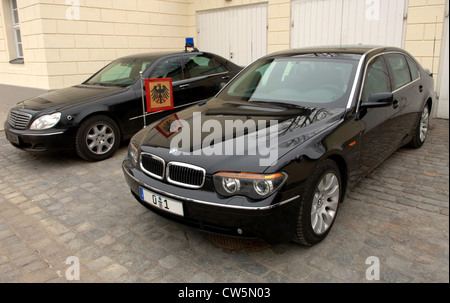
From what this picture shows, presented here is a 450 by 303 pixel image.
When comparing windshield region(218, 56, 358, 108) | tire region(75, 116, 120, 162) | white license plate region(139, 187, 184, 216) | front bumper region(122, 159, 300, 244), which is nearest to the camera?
front bumper region(122, 159, 300, 244)

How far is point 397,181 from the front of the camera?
13.7ft

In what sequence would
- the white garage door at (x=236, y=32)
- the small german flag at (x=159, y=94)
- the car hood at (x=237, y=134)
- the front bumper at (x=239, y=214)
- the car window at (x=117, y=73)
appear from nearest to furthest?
the front bumper at (x=239, y=214), the car hood at (x=237, y=134), the small german flag at (x=159, y=94), the car window at (x=117, y=73), the white garage door at (x=236, y=32)

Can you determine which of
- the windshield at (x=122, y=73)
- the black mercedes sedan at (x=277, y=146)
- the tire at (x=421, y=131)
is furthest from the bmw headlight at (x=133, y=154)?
the tire at (x=421, y=131)

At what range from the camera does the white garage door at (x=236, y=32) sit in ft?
30.5

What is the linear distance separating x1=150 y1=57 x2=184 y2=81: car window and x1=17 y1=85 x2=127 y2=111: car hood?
0.67m

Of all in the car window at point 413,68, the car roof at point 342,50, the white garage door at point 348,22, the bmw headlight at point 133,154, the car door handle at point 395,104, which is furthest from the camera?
the white garage door at point 348,22

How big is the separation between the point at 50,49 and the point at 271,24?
533cm

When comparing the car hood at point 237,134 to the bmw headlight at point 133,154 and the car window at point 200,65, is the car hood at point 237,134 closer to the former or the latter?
the bmw headlight at point 133,154

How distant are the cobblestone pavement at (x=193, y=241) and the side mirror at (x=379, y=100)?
3.36 feet

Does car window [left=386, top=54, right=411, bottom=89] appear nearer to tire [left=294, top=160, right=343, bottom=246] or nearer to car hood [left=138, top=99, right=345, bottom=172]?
car hood [left=138, top=99, right=345, bottom=172]

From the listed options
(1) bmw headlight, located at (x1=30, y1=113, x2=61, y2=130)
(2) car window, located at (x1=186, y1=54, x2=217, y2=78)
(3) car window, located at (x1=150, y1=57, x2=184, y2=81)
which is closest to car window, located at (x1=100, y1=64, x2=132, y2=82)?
(3) car window, located at (x1=150, y1=57, x2=184, y2=81)

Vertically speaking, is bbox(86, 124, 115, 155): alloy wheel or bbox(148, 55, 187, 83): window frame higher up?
bbox(148, 55, 187, 83): window frame

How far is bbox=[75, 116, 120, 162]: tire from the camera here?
5.06 m
